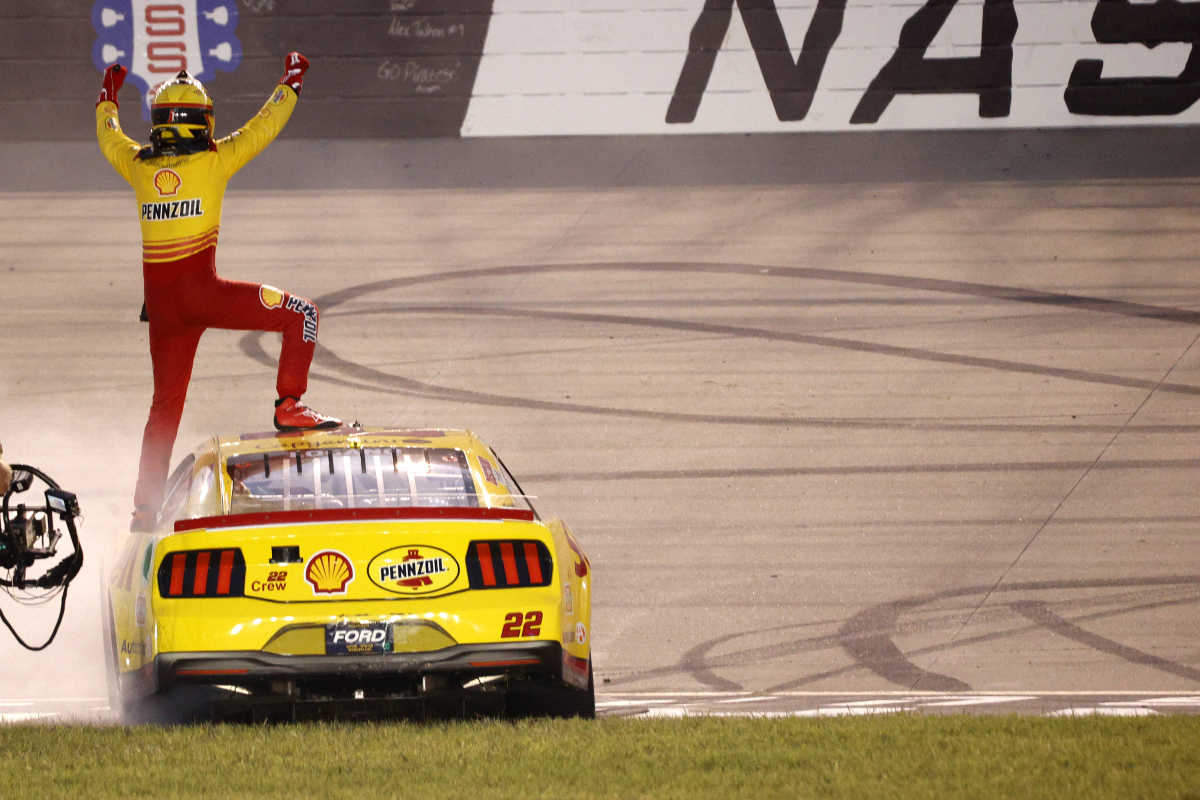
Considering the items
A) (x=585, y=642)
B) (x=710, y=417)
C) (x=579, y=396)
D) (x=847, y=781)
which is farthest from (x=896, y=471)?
(x=847, y=781)

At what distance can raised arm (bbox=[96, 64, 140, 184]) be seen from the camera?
706cm

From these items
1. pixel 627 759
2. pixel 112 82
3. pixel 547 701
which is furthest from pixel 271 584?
pixel 112 82

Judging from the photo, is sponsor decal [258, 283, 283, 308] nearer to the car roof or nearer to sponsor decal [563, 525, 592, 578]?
the car roof

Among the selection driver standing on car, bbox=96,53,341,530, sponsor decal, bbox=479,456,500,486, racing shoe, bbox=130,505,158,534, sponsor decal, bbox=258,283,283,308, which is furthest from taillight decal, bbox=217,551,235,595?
sponsor decal, bbox=258,283,283,308

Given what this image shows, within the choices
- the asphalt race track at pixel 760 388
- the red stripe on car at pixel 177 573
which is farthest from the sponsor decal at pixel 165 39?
the red stripe on car at pixel 177 573

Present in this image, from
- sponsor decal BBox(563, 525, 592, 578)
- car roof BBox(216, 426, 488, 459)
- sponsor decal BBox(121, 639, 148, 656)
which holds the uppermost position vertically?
car roof BBox(216, 426, 488, 459)

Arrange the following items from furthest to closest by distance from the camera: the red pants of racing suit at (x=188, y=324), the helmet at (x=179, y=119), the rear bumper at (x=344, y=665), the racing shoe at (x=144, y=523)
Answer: the red pants of racing suit at (x=188, y=324), the helmet at (x=179, y=119), the racing shoe at (x=144, y=523), the rear bumper at (x=344, y=665)

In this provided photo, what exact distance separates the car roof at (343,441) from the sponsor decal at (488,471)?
72mm

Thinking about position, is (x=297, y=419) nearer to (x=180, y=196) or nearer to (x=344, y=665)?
(x=180, y=196)

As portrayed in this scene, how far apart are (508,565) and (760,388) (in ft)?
20.1

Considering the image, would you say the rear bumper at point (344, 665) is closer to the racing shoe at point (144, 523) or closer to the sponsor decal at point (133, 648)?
the sponsor decal at point (133, 648)

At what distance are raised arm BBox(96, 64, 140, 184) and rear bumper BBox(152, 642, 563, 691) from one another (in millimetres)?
2958

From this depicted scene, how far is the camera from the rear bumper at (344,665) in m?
4.77

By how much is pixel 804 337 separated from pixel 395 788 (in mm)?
8276
